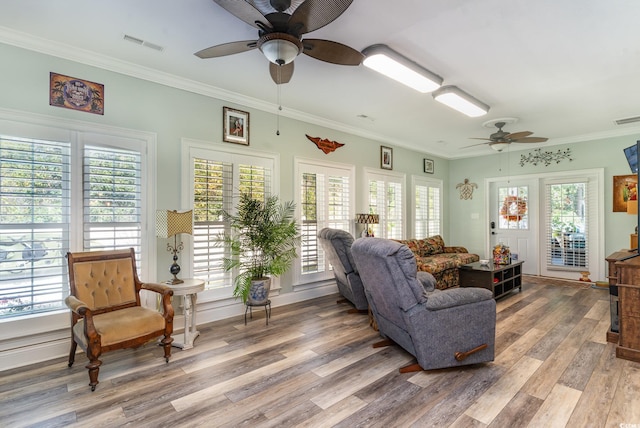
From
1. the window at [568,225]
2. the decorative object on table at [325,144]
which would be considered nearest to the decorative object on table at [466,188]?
the window at [568,225]

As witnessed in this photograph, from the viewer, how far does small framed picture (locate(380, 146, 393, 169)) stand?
6.07 metres

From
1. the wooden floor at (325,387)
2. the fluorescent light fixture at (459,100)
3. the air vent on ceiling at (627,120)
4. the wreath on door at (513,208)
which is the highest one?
the air vent on ceiling at (627,120)

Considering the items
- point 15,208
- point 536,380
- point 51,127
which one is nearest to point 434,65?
point 536,380

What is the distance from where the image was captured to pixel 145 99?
339cm

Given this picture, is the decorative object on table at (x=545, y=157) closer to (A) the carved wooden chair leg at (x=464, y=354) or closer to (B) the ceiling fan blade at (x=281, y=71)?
(A) the carved wooden chair leg at (x=464, y=354)

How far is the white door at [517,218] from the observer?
658cm

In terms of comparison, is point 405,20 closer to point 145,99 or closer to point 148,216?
point 145,99

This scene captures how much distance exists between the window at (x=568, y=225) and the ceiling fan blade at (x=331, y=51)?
597cm

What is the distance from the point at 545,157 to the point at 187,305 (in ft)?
23.4

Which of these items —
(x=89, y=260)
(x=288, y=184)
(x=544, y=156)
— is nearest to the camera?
(x=89, y=260)

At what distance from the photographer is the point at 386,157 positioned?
244 inches

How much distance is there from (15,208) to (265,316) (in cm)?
272

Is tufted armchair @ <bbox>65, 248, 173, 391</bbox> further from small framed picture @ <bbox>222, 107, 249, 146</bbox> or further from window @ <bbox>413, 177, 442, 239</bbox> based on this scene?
window @ <bbox>413, 177, 442, 239</bbox>

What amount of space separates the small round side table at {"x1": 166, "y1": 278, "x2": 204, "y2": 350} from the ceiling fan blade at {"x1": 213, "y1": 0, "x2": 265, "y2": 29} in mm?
2396
